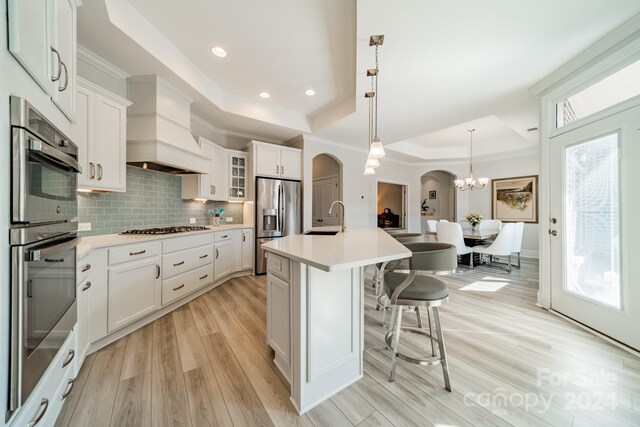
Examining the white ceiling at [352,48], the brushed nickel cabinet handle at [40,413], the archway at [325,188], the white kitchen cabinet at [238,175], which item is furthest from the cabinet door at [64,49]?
the archway at [325,188]

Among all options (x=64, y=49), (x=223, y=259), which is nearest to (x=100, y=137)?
(x=64, y=49)

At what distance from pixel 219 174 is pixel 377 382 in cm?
347

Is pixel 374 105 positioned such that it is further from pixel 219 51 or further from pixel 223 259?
pixel 223 259

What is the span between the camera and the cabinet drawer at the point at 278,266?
1.38 metres

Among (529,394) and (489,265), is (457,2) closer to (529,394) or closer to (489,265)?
(529,394)

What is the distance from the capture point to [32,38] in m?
0.87

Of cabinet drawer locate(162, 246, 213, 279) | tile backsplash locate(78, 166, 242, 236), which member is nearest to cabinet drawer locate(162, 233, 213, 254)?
cabinet drawer locate(162, 246, 213, 279)

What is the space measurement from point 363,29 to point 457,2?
665 millimetres

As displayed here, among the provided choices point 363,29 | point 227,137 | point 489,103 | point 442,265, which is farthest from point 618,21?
point 227,137

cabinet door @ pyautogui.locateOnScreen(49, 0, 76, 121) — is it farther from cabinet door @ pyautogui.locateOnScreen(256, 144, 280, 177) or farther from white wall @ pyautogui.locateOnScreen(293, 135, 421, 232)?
white wall @ pyautogui.locateOnScreen(293, 135, 421, 232)

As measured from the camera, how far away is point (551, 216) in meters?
2.55

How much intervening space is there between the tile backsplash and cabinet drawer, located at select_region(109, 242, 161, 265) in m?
0.60

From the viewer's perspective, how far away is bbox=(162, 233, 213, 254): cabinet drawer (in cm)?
241

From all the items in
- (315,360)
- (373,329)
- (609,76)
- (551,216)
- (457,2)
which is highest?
(457,2)
